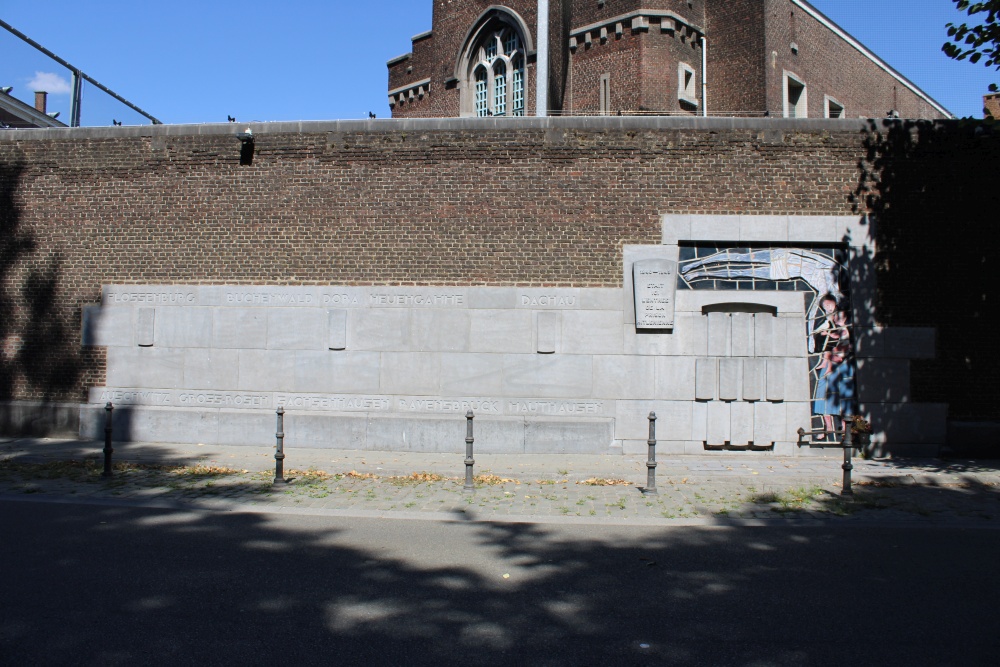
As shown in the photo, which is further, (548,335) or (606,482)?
(548,335)

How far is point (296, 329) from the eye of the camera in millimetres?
14461

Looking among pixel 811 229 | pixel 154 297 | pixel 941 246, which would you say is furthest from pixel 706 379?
pixel 154 297

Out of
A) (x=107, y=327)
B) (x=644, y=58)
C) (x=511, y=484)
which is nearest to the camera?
(x=511, y=484)

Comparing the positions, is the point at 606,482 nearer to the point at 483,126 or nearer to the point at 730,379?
the point at 730,379

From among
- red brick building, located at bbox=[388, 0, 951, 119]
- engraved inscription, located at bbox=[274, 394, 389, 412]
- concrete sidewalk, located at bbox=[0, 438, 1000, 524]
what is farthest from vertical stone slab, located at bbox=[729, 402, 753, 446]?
red brick building, located at bbox=[388, 0, 951, 119]

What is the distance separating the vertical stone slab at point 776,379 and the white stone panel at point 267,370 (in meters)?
8.26

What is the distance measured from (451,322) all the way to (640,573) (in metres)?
7.79

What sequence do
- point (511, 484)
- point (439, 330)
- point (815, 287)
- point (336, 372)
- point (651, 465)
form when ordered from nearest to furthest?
point (651, 465) < point (511, 484) < point (815, 287) < point (439, 330) < point (336, 372)

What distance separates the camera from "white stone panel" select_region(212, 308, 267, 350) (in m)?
14.5

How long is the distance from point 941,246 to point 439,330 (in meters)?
8.66

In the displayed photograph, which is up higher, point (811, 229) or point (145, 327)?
point (811, 229)

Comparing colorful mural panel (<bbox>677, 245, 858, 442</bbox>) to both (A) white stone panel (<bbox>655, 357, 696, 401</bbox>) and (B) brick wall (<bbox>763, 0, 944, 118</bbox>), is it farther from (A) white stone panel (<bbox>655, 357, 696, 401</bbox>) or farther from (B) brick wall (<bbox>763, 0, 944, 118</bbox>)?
(B) brick wall (<bbox>763, 0, 944, 118</bbox>)

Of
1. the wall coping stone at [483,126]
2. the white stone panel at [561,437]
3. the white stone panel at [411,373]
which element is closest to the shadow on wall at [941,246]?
the wall coping stone at [483,126]

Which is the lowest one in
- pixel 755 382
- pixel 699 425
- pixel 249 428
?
pixel 249 428
